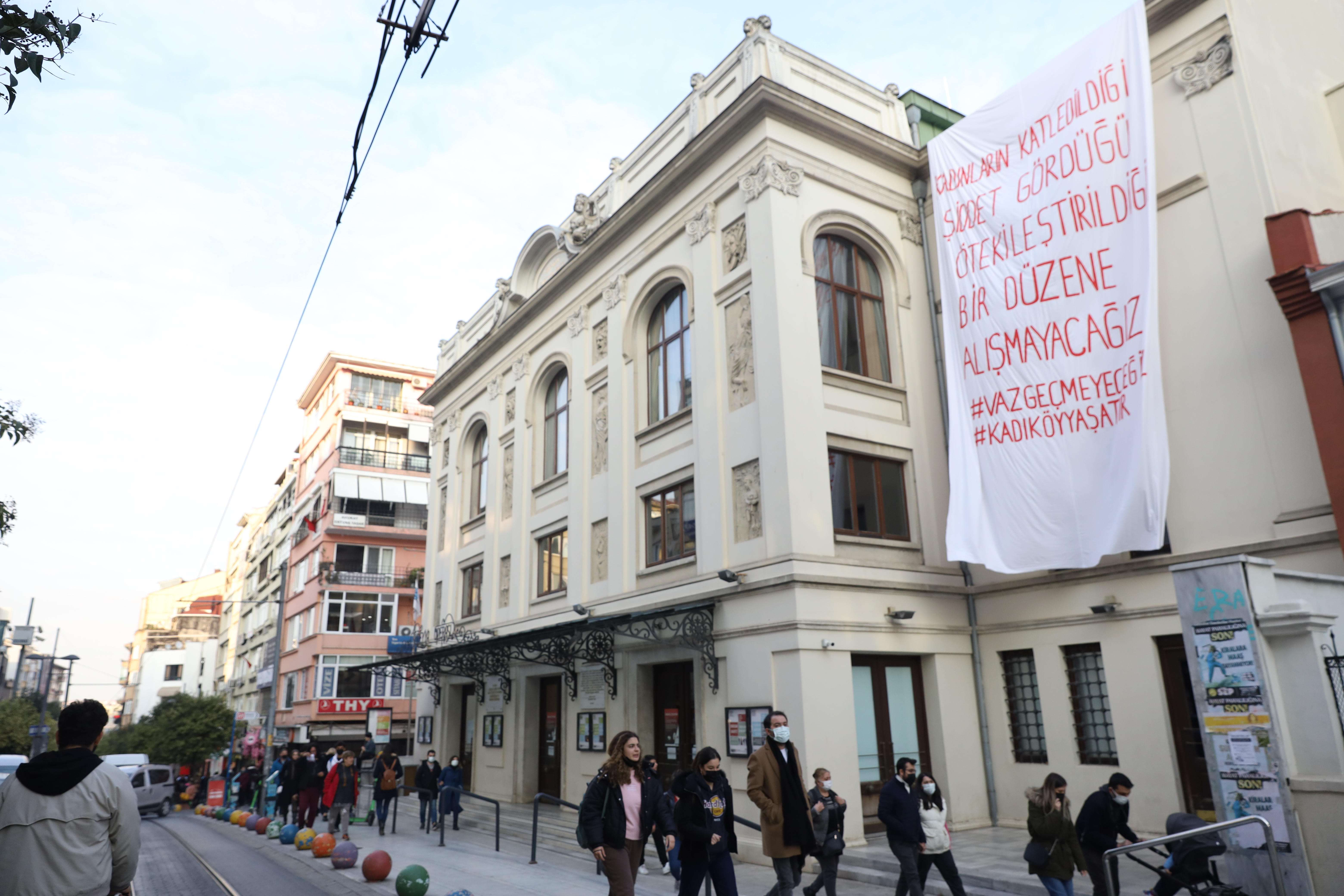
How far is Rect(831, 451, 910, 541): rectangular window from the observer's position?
1655cm

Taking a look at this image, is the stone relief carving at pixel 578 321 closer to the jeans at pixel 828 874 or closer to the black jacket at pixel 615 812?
the jeans at pixel 828 874

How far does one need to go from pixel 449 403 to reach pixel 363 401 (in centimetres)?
2273

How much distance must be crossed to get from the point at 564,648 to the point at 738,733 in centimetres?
558

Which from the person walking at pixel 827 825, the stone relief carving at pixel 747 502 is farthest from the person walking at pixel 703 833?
the stone relief carving at pixel 747 502

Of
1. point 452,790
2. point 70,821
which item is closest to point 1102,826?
point 70,821

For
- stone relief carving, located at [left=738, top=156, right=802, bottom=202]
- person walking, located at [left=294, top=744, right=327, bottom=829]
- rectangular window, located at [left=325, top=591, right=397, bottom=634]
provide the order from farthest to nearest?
1. rectangular window, located at [left=325, top=591, right=397, bottom=634]
2. person walking, located at [left=294, top=744, right=327, bottom=829]
3. stone relief carving, located at [left=738, top=156, right=802, bottom=202]

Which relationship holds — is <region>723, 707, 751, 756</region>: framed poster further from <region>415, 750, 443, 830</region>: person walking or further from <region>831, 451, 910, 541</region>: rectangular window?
<region>415, 750, 443, 830</region>: person walking

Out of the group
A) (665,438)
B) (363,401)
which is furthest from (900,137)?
(363,401)

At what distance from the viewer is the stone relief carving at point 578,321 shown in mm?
23219

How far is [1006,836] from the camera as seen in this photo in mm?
14453

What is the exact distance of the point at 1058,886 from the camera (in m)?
8.25

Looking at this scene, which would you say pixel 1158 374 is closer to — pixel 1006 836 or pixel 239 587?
pixel 1006 836


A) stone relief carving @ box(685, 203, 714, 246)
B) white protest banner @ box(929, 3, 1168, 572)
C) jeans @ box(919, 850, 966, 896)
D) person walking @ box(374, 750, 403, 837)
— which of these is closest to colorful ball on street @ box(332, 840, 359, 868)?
person walking @ box(374, 750, 403, 837)

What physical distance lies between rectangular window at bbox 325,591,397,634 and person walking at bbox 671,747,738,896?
40.8m
